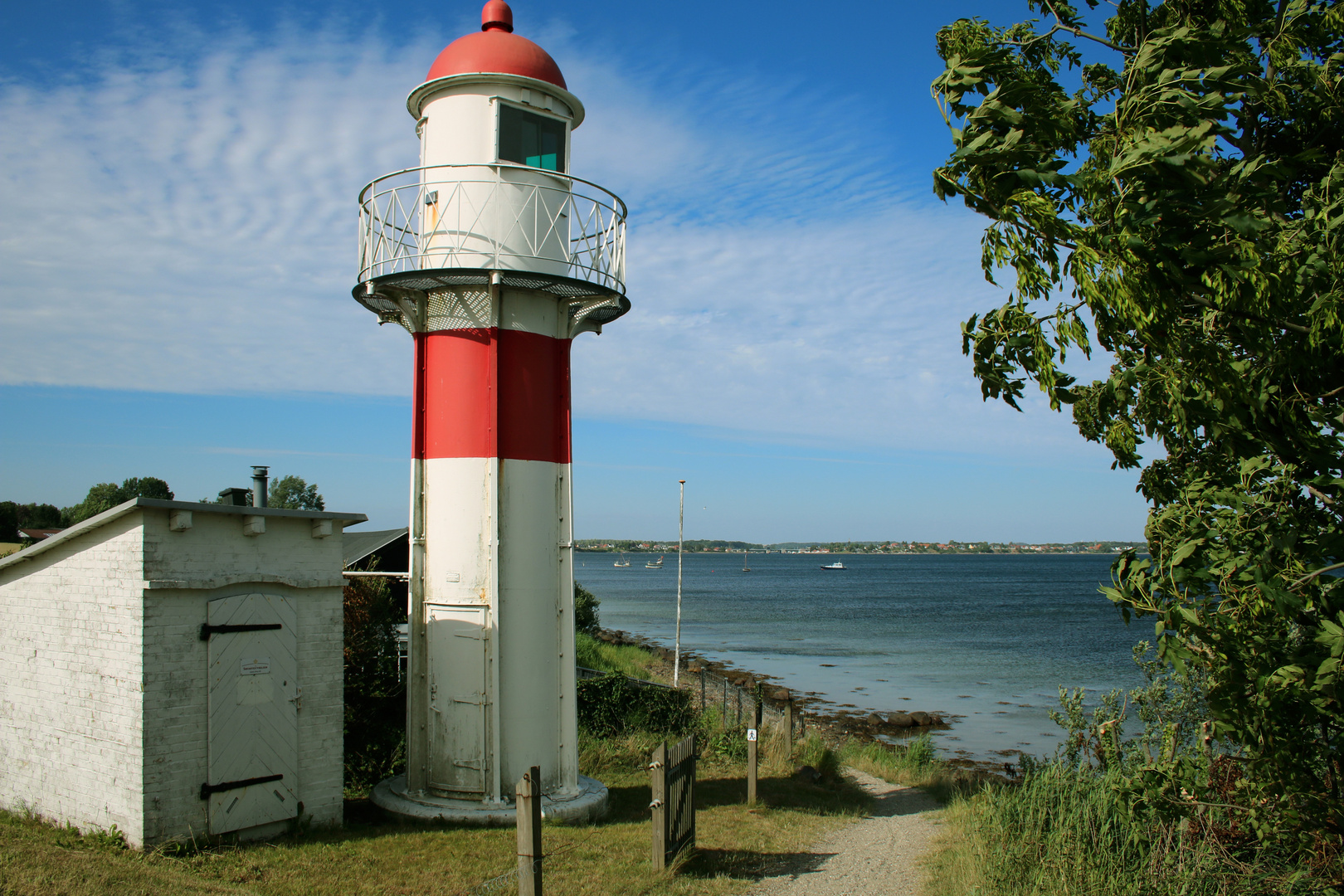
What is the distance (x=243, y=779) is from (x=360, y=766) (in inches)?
127

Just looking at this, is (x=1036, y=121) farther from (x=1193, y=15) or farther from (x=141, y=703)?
(x=141, y=703)

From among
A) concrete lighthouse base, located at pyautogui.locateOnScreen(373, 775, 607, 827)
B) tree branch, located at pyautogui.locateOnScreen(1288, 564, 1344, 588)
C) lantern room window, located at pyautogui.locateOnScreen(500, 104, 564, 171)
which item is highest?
lantern room window, located at pyautogui.locateOnScreen(500, 104, 564, 171)

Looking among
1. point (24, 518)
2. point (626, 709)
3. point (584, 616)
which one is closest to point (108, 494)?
point (24, 518)

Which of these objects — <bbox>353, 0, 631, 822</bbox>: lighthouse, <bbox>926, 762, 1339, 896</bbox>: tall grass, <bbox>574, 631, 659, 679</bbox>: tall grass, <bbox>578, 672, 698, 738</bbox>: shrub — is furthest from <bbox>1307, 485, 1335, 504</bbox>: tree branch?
<bbox>574, 631, 659, 679</bbox>: tall grass

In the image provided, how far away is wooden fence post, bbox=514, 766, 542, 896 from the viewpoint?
7.09 m

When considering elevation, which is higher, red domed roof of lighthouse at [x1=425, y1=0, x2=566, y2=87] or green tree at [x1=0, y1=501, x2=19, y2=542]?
red domed roof of lighthouse at [x1=425, y1=0, x2=566, y2=87]

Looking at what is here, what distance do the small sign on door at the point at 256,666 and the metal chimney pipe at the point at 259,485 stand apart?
3398 millimetres

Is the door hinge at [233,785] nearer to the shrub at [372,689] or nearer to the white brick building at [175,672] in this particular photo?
the white brick building at [175,672]

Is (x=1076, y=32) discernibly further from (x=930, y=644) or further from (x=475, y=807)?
(x=930, y=644)

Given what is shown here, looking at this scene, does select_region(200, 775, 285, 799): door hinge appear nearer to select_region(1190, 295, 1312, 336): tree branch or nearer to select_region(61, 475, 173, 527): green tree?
select_region(1190, 295, 1312, 336): tree branch

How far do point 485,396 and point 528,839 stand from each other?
17.1ft

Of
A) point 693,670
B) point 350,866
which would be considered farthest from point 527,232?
point 693,670

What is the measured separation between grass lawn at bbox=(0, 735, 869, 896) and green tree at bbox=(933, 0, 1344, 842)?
18.0ft

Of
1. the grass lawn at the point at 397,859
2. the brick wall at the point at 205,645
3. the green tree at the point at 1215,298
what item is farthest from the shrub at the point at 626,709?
the green tree at the point at 1215,298
